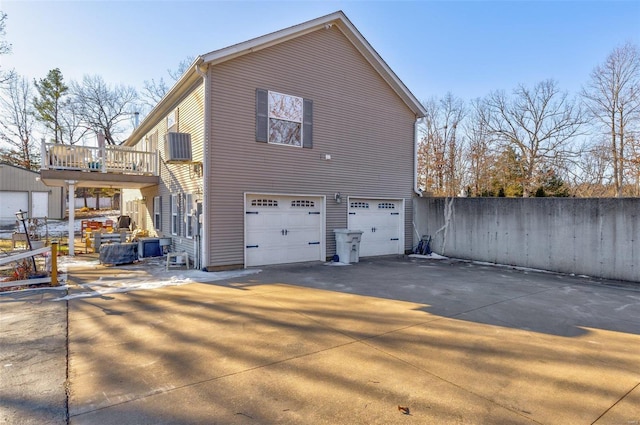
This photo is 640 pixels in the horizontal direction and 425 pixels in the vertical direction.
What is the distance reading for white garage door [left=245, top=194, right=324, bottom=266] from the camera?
30.7 ft

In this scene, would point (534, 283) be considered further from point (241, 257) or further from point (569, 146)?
point (569, 146)

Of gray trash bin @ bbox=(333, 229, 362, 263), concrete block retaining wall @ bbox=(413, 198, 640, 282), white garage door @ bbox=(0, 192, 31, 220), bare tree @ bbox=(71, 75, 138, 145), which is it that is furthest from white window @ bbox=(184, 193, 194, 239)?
bare tree @ bbox=(71, 75, 138, 145)

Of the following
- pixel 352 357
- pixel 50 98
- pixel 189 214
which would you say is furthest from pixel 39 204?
pixel 352 357

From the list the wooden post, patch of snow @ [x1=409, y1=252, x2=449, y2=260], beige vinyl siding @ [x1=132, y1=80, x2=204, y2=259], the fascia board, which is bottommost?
patch of snow @ [x1=409, y1=252, x2=449, y2=260]

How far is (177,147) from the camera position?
30.2 ft

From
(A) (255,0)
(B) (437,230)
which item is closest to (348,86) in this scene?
(A) (255,0)

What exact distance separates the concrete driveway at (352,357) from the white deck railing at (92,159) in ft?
21.4

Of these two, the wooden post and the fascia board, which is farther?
the fascia board

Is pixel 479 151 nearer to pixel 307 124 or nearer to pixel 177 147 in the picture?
pixel 307 124

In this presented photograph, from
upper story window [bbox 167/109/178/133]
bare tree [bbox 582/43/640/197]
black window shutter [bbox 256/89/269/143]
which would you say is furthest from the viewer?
bare tree [bbox 582/43/640/197]

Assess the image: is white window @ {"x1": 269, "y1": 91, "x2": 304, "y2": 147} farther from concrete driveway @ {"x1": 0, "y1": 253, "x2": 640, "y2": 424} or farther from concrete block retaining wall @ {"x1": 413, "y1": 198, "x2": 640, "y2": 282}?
concrete block retaining wall @ {"x1": 413, "y1": 198, "x2": 640, "y2": 282}

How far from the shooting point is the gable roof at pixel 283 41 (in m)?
8.51

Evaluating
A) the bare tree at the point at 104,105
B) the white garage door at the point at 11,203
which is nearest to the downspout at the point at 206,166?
the white garage door at the point at 11,203

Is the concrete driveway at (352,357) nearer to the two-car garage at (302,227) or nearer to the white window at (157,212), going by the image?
the two-car garage at (302,227)
